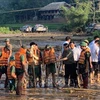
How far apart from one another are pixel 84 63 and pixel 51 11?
89.2 m

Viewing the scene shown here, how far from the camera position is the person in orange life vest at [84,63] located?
1456 centimetres

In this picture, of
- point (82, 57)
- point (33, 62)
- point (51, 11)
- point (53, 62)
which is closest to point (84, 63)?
point (82, 57)

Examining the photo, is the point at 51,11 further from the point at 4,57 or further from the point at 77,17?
the point at 4,57

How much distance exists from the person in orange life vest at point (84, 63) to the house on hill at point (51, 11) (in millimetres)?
83885

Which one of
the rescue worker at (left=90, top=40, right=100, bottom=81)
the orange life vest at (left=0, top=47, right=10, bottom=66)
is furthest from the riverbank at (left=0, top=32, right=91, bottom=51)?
the orange life vest at (left=0, top=47, right=10, bottom=66)

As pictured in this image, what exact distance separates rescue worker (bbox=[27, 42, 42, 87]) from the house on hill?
83593 millimetres

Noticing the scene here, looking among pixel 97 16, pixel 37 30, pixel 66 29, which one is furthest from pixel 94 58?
pixel 97 16

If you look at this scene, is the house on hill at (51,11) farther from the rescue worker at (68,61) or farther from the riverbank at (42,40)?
the rescue worker at (68,61)

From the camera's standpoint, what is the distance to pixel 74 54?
49.3 ft

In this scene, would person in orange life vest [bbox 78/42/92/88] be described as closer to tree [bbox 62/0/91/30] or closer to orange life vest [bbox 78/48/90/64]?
orange life vest [bbox 78/48/90/64]

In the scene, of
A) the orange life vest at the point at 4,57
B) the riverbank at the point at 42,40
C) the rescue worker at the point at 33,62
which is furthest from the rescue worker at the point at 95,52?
the riverbank at the point at 42,40

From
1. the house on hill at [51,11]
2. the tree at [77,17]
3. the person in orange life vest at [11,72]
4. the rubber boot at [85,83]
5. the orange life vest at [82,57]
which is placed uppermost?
the house on hill at [51,11]

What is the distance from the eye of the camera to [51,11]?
103375mm

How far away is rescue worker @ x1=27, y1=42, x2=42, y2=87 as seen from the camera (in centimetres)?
1482
